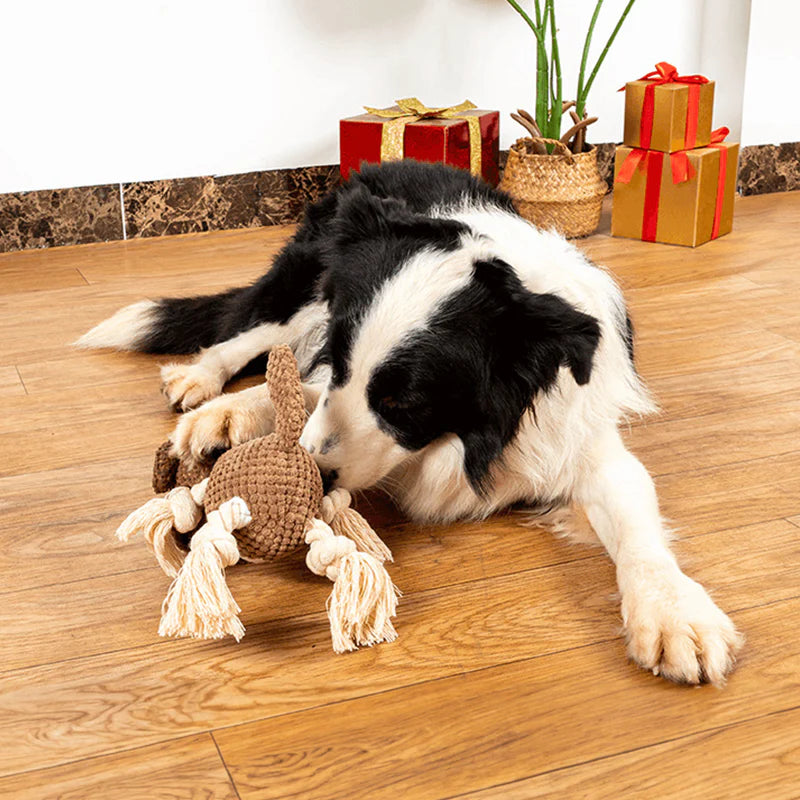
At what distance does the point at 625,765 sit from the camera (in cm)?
111

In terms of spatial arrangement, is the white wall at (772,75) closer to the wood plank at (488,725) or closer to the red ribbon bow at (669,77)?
the red ribbon bow at (669,77)

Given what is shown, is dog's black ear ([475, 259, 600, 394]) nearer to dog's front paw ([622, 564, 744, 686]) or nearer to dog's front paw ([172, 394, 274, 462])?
dog's front paw ([622, 564, 744, 686])

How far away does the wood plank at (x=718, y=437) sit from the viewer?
6.24 feet

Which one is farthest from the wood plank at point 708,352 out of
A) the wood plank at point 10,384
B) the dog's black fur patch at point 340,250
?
the wood plank at point 10,384

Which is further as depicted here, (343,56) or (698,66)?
(698,66)

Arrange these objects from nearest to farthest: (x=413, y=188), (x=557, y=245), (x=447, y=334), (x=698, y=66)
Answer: (x=447, y=334), (x=557, y=245), (x=413, y=188), (x=698, y=66)

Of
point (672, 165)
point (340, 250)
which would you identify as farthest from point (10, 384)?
point (672, 165)

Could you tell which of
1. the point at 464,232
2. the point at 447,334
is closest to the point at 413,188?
the point at 464,232

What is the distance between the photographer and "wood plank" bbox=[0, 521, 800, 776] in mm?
1192

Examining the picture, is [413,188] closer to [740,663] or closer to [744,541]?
[744,541]

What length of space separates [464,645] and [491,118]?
8.40ft

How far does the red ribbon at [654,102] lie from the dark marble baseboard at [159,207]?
2.12 ft

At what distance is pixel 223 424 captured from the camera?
1.71 m

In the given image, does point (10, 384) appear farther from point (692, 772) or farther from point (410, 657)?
point (692, 772)
